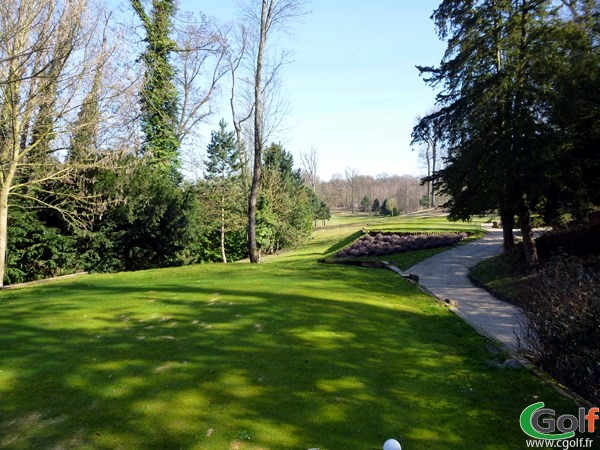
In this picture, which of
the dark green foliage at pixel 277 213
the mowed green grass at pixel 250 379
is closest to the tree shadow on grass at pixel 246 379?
the mowed green grass at pixel 250 379

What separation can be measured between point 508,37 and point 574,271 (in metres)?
10.7

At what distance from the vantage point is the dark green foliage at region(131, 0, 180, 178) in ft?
91.6

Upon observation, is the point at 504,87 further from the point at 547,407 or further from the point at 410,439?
the point at 410,439

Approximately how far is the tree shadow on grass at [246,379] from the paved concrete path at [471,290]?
81cm

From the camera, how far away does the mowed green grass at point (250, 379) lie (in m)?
3.90

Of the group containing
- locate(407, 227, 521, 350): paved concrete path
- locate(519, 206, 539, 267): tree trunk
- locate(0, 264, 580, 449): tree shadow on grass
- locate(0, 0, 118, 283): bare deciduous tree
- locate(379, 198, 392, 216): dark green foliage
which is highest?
locate(0, 0, 118, 283): bare deciduous tree

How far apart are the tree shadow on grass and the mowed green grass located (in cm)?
2

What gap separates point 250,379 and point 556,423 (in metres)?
3.39

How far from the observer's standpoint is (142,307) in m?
8.76

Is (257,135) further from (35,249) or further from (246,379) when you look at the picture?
(246,379)

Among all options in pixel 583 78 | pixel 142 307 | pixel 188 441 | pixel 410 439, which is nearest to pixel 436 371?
pixel 410 439

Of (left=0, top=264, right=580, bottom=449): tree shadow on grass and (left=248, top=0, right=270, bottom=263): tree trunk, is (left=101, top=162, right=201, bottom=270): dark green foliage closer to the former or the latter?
(left=248, top=0, right=270, bottom=263): tree trunk

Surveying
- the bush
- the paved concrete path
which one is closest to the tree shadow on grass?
the bush

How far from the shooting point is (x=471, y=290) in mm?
13336
